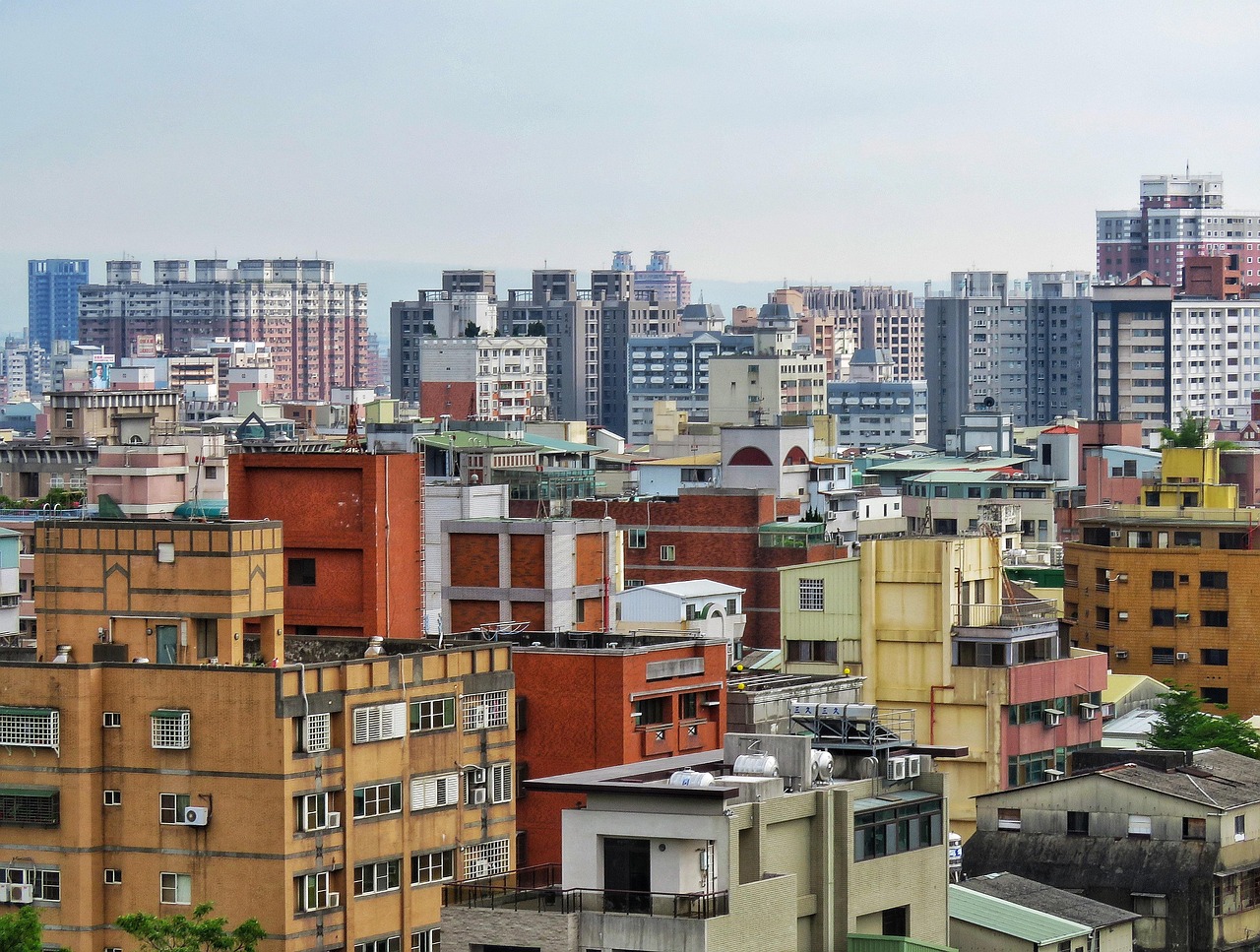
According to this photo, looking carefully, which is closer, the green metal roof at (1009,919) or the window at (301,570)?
the green metal roof at (1009,919)

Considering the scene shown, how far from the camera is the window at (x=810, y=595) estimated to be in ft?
195

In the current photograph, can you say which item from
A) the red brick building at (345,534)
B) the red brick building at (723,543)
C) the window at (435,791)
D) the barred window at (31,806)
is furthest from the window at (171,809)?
the red brick building at (723,543)

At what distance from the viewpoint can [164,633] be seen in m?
40.1

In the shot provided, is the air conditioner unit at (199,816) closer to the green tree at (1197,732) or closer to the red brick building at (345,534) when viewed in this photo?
the red brick building at (345,534)

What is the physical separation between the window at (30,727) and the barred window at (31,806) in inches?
24.4

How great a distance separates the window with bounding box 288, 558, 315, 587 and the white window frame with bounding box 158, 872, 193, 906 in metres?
14.3

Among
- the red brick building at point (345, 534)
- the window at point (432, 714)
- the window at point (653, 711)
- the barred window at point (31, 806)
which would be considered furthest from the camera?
the red brick building at point (345, 534)

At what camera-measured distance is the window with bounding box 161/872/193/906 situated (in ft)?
122

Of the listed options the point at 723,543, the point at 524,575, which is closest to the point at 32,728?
the point at 524,575

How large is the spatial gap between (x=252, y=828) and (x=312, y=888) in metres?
1.17

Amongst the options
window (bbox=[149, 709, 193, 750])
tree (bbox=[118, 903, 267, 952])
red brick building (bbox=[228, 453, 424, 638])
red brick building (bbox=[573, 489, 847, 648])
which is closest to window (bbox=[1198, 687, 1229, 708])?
red brick building (bbox=[573, 489, 847, 648])

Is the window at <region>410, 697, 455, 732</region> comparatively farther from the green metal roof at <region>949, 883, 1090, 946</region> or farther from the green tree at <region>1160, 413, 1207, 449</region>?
the green tree at <region>1160, 413, 1207, 449</region>

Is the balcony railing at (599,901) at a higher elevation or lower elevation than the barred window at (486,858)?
higher

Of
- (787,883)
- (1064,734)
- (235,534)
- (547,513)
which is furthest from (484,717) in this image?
(547,513)
